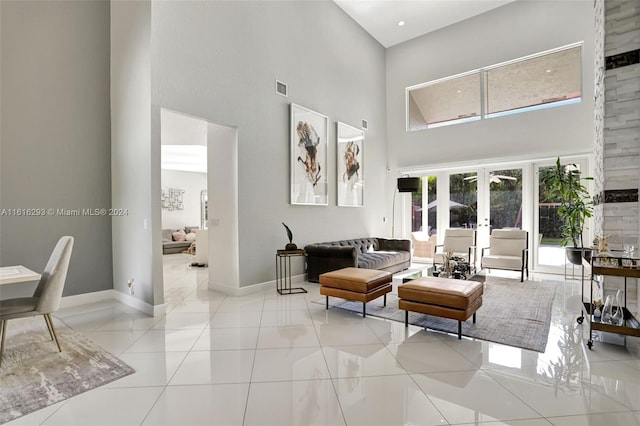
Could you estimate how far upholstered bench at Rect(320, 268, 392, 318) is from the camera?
3.72m

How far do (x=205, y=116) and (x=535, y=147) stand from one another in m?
6.37

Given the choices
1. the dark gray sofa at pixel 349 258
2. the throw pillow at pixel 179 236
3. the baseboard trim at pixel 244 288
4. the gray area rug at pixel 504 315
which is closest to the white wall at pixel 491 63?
the dark gray sofa at pixel 349 258

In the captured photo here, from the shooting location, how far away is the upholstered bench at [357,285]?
3.72m

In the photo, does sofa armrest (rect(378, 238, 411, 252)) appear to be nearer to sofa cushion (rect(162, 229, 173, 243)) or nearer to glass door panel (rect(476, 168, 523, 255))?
glass door panel (rect(476, 168, 523, 255))

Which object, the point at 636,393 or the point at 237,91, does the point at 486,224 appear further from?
the point at 237,91

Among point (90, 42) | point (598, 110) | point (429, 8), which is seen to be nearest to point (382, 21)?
point (429, 8)

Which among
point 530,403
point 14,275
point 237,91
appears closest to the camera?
point 530,403

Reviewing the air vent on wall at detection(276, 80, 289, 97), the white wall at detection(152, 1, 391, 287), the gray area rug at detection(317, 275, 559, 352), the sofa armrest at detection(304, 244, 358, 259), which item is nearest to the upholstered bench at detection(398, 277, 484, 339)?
the gray area rug at detection(317, 275, 559, 352)

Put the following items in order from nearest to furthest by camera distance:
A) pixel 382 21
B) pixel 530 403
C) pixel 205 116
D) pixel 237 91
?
pixel 530 403 < pixel 205 116 < pixel 237 91 < pixel 382 21

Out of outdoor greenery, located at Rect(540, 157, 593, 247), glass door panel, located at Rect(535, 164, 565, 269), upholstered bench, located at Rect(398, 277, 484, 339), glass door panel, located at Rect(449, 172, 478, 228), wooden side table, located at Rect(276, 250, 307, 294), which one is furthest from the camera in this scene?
glass door panel, located at Rect(449, 172, 478, 228)

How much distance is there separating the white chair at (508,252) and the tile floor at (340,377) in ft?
6.78

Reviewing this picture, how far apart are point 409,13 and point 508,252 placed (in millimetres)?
5600

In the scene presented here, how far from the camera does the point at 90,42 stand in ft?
14.7

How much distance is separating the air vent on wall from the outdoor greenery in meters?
5.10
